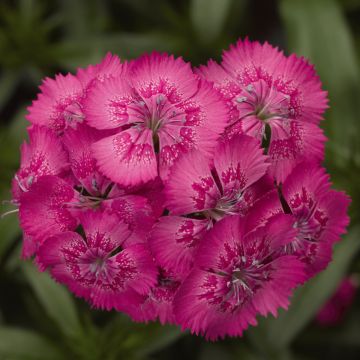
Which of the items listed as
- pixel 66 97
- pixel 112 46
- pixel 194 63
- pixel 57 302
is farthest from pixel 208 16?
pixel 57 302

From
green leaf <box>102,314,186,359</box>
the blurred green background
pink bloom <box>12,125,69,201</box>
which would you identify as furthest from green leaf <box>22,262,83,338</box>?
pink bloom <box>12,125,69,201</box>

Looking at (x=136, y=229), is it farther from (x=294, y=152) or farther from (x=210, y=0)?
(x=210, y=0)

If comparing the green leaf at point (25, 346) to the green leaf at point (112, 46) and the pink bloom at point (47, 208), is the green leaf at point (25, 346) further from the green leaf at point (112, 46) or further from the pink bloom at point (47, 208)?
the green leaf at point (112, 46)

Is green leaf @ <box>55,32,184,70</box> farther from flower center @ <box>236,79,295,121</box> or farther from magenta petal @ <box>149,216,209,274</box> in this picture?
magenta petal @ <box>149,216,209,274</box>

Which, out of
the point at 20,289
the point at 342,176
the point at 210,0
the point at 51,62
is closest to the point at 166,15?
the point at 210,0

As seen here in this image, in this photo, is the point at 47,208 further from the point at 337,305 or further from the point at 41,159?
the point at 337,305

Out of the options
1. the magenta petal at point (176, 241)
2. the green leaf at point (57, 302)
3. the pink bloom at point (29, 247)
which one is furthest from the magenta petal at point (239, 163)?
the green leaf at point (57, 302)

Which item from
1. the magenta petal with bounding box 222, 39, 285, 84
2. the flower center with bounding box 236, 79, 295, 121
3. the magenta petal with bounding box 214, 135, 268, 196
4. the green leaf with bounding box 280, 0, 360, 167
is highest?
the green leaf with bounding box 280, 0, 360, 167
